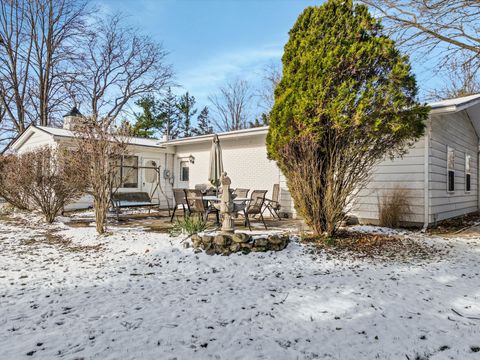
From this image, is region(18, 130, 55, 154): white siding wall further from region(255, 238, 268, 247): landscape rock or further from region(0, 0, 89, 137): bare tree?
region(255, 238, 268, 247): landscape rock

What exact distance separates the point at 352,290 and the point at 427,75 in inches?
369

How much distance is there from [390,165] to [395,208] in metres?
1.02

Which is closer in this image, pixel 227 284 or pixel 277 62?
pixel 227 284

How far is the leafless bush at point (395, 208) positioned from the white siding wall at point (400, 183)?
0.30 feet

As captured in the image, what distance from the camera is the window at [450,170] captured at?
27.7 ft

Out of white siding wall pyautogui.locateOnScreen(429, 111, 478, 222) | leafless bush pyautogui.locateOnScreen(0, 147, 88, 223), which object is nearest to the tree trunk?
leafless bush pyautogui.locateOnScreen(0, 147, 88, 223)

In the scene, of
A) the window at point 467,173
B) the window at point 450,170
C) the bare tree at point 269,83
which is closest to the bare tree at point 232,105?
the bare tree at point 269,83

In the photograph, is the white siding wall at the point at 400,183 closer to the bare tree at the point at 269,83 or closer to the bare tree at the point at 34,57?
the bare tree at the point at 269,83

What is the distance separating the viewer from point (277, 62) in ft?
77.4

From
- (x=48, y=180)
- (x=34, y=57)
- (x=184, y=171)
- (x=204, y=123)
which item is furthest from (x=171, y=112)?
(x=48, y=180)

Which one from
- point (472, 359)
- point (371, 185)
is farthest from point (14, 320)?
point (371, 185)

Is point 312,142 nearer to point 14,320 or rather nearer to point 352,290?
point 352,290

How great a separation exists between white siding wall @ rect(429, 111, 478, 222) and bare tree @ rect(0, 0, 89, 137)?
19668mm

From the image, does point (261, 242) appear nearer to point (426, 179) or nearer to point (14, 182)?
point (426, 179)
